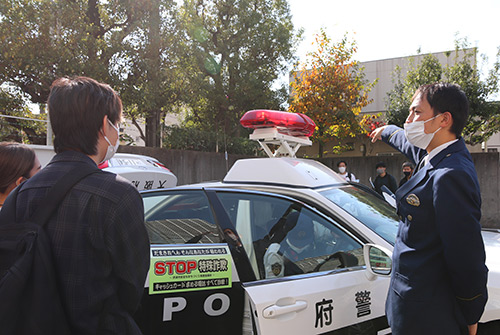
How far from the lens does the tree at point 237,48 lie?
44.7 ft

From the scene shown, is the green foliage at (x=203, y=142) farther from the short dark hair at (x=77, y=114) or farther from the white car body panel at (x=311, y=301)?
the short dark hair at (x=77, y=114)

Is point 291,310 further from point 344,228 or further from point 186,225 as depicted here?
point 186,225

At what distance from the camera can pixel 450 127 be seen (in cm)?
170

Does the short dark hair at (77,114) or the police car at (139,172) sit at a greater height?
the short dark hair at (77,114)

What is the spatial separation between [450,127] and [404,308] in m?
0.87

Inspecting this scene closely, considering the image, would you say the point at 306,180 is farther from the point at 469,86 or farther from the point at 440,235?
the point at 469,86

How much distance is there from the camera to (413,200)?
63.7 inches

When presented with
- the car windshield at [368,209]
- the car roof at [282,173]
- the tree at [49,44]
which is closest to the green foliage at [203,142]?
the tree at [49,44]

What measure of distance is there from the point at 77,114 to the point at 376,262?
1.69 m

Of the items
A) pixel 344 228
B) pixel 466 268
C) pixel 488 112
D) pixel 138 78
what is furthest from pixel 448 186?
pixel 488 112

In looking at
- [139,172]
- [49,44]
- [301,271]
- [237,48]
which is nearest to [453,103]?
[301,271]

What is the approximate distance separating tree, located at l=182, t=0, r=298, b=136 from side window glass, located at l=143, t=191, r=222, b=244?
11.0 meters

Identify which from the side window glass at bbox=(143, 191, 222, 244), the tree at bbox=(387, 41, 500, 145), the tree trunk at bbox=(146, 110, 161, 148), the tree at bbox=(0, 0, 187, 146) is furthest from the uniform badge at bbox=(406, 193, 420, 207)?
the tree at bbox=(387, 41, 500, 145)

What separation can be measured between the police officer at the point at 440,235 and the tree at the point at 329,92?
10.7 m
